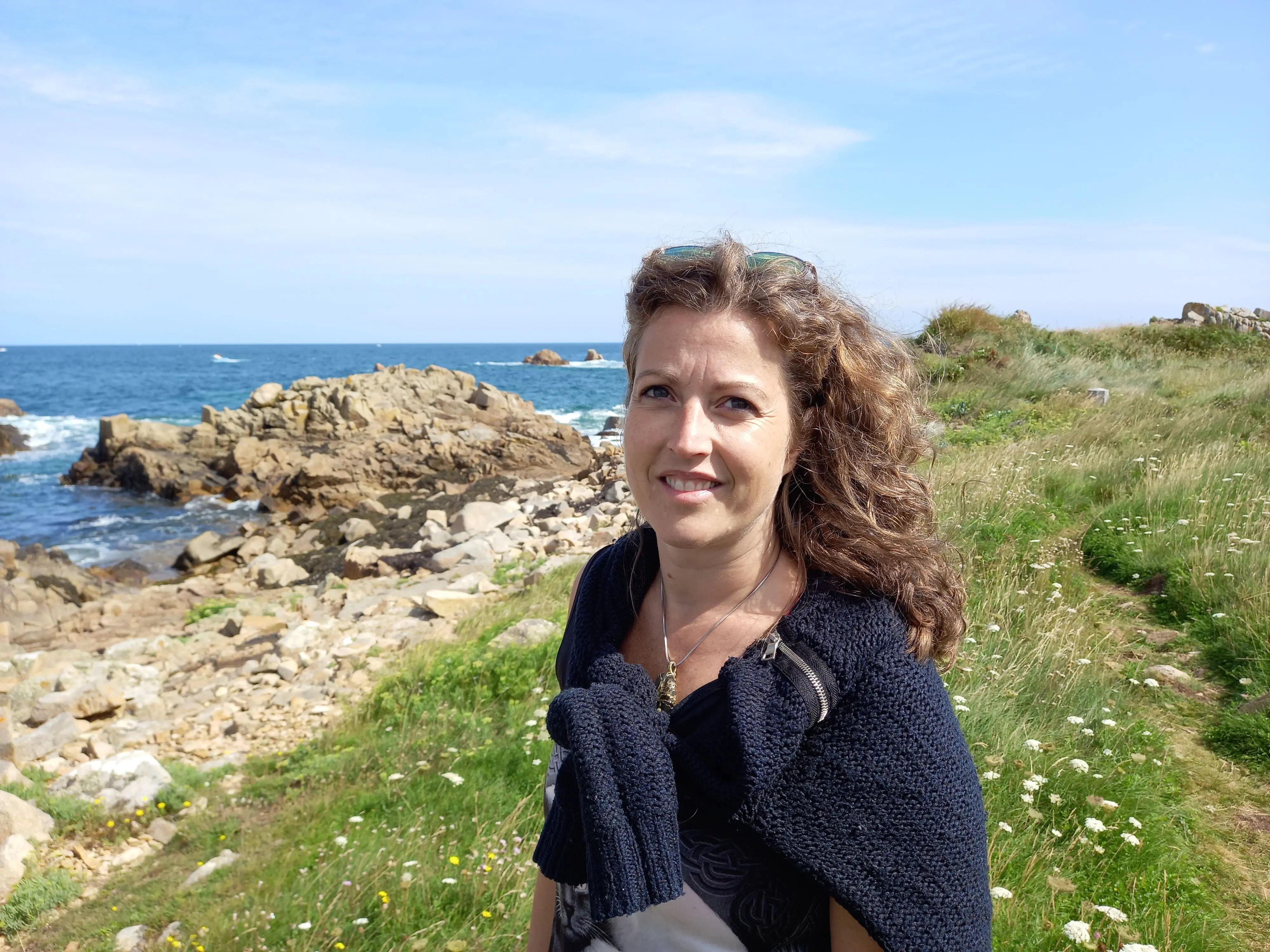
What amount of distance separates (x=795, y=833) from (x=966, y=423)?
1410cm

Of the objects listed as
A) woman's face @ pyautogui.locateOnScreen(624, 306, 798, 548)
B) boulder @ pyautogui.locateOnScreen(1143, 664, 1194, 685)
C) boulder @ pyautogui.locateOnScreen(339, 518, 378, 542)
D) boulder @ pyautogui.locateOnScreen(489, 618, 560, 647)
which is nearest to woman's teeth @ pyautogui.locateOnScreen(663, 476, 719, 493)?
woman's face @ pyautogui.locateOnScreen(624, 306, 798, 548)

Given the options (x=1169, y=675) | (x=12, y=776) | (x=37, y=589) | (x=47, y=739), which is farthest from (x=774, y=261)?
(x=37, y=589)

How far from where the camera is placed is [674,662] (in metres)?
1.97

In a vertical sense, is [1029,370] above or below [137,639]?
above

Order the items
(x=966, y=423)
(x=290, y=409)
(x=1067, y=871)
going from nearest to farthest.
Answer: (x=1067, y=871) → (x=966, y=423) → (x=290, y=409)

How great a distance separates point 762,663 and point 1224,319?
95.6ft

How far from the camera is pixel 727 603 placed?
1.97m

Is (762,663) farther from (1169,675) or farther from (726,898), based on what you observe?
(1169,675)

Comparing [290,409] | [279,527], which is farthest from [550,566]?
[290,409]

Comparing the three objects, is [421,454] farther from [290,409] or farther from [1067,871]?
[1067,871]

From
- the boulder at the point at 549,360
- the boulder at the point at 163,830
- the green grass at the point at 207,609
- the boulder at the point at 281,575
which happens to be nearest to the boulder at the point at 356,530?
the boulder at the point at 281,575

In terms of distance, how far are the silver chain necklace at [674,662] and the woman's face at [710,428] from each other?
0.16m

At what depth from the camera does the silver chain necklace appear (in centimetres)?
190

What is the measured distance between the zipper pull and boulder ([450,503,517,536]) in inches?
546
